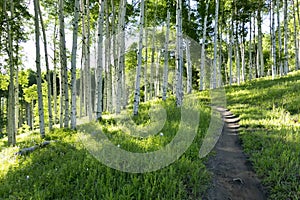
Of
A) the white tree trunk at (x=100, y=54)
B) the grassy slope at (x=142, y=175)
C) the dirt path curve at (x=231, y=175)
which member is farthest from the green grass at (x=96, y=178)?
the white tree trunk at (x=100, y=54)

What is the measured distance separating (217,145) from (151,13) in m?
16.9

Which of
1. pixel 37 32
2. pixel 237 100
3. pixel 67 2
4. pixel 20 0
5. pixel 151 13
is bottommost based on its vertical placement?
pixel 237 100

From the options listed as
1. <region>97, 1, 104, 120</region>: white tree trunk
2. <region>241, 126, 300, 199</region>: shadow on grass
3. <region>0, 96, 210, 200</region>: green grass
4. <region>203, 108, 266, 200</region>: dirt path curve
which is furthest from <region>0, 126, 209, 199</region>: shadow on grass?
<region>97, 1, 104, 120</region>: white tree trunk

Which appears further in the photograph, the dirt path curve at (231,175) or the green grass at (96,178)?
the dirt path curve at (231,175)

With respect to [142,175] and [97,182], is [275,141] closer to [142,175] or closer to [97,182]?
[142,175]

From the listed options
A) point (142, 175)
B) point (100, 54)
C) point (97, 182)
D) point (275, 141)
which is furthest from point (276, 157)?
point (100, 54)

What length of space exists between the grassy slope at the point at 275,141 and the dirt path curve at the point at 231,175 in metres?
0.19

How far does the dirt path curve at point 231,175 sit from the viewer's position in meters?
4.28

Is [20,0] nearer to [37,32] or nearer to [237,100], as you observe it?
→ [37,32]

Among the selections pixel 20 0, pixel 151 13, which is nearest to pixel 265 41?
pixel 151 13

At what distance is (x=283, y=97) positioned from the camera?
1084 cm

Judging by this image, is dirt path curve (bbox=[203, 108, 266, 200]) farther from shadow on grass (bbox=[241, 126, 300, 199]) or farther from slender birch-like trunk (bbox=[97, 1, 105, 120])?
slender birch-like trunk (bbox=[97, 1, 105, 120])

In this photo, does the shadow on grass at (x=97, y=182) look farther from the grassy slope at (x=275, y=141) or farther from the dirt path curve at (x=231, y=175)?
the grassy slope at (x=275, y=141)

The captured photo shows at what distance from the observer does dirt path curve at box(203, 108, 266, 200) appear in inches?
168
